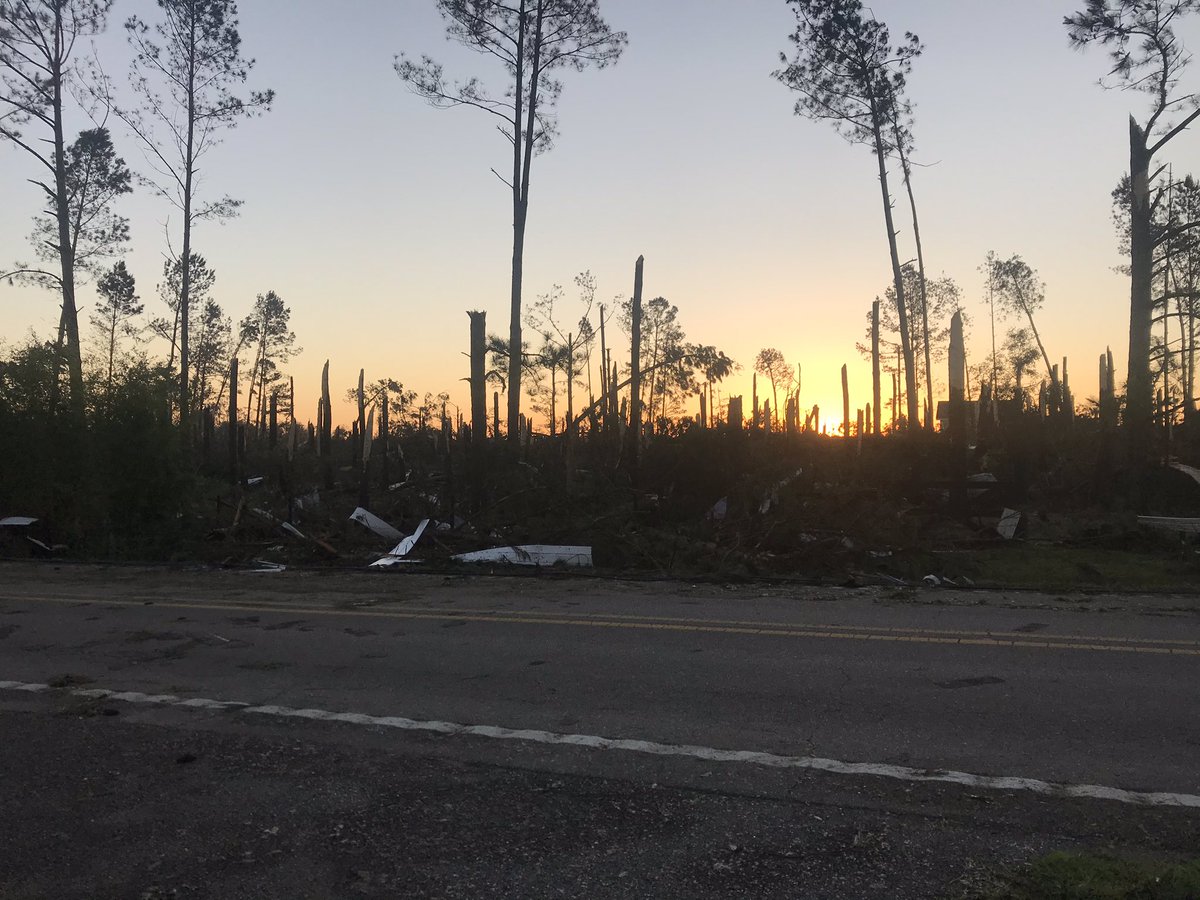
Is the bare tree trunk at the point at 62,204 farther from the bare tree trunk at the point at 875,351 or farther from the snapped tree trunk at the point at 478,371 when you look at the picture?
the bare tree trunk at the point at 875,351

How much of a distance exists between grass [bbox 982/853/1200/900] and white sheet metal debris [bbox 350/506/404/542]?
16065mm

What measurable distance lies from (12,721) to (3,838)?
2125 millimetres

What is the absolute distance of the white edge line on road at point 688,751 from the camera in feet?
14.8

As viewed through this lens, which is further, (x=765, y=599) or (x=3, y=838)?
(x=765, y=599)

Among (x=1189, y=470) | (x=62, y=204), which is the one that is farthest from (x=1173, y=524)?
(x=62, y=204)

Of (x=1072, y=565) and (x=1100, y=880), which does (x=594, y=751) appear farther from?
(x=1072, y=565)

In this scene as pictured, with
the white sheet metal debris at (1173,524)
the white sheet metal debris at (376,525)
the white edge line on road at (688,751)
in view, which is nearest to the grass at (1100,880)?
the white edge line on road at (688,751)

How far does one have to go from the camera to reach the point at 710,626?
8.81 meters

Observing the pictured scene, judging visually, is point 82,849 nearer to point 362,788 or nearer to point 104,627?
point 362,788

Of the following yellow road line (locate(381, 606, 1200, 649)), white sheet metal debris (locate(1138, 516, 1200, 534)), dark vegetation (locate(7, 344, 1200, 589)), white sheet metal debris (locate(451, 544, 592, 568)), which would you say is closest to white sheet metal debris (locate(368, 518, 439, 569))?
dark vegetation (locate(7, 344, 1200, 589))

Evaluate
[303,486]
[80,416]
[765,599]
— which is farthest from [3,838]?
[303,486]

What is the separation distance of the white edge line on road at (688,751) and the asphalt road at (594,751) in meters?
0.02

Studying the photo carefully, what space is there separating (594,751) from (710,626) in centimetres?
369

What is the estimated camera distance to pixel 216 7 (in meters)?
29.4
